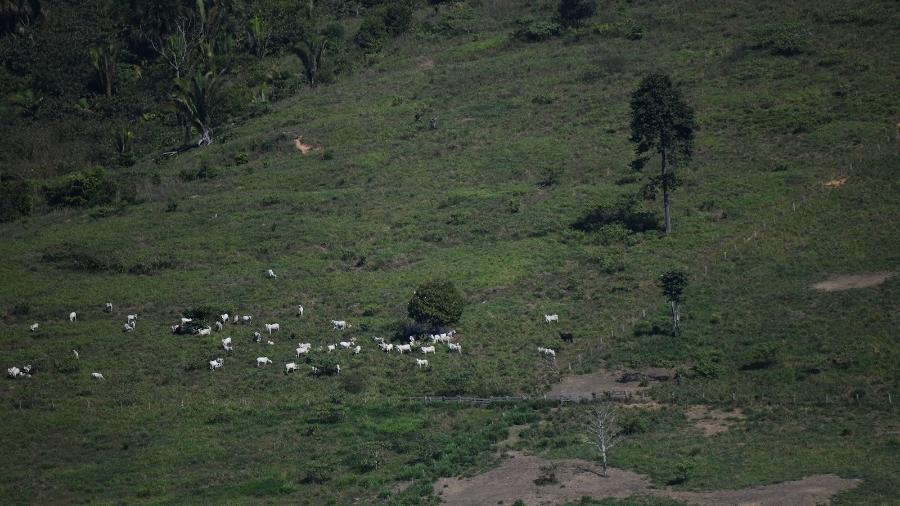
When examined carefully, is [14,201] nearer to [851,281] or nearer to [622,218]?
[622,218]

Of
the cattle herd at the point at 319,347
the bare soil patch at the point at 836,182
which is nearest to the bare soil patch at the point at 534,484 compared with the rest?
the cattle herd at the point at 319,347

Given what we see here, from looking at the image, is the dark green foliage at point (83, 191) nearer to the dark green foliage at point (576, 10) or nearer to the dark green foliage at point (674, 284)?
the dark green foliage at point (674, 284)

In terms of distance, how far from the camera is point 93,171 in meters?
111

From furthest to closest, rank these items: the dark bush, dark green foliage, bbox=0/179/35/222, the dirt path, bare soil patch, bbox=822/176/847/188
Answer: dark green foliage, bbox=0/179/35/222
the dark bush
bare soil patch, bbox=822/176/847/188
the dirt path

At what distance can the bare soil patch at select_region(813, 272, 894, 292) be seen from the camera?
245 feet

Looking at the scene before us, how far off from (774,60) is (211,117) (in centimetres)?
5409

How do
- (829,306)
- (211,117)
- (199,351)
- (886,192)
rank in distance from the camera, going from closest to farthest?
(829,306), (199,351), (886,192), (211,117)

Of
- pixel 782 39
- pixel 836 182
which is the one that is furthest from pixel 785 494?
pixel 782 39

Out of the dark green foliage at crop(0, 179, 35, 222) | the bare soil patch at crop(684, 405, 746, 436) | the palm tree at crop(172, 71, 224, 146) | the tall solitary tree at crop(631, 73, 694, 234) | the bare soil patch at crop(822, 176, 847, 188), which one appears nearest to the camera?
the bare soil patch at crop(684, 405, 746, 436)

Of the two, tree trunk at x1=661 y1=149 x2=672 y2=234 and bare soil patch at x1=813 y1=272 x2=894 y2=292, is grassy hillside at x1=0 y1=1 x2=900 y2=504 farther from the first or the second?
tree trunk at x1=661 y1=149 x2=672 y2=234

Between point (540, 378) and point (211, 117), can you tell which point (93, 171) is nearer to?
point (211, 117)

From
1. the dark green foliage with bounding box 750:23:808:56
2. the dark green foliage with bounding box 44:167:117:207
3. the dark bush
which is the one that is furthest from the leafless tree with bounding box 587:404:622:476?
the dark green foliage with bounding box 750:23:808:56

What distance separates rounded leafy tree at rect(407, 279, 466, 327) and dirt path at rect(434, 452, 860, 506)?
16.9 m

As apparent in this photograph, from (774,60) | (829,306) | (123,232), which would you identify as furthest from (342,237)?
(774,60)
